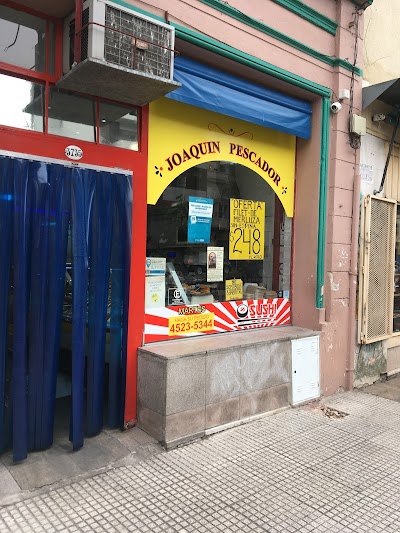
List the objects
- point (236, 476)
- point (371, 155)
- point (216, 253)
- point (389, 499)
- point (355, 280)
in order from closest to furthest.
A: point (389, 499), point (236, 476), point (216, 253), point (355, 280), point (371, 155)

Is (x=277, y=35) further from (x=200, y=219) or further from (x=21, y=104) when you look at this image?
(x=21, y=104)

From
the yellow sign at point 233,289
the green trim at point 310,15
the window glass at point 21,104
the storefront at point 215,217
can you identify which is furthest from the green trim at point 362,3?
the window glass at point 21,104

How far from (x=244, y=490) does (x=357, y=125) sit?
4788 millimetres

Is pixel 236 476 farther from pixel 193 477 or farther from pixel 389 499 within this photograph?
pixel 389 499

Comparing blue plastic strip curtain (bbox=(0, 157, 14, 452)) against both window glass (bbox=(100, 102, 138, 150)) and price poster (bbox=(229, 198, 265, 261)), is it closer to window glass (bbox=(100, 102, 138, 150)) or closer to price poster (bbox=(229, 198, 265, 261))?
window glass (bbox=(100, 102, 138, 150))

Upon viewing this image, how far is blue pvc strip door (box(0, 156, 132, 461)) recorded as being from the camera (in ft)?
11.4

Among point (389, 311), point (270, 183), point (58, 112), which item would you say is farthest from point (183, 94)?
point (389, 311)

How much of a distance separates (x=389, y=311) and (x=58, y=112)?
220 inches

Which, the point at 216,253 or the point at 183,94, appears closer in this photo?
the point at 183,94

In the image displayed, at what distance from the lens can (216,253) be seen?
5.27m

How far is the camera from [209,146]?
5047 millimetres

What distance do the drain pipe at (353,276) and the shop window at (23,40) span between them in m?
Result: 4.21

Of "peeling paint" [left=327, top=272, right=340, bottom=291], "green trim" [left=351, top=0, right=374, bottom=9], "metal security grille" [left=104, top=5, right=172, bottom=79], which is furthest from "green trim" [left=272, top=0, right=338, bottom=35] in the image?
"peeling paint" [left=327, top=272, right=340, bottom=291]

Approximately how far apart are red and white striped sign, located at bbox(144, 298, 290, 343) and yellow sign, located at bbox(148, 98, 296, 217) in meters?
1.23
